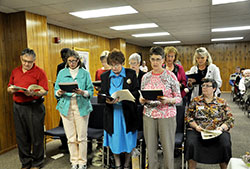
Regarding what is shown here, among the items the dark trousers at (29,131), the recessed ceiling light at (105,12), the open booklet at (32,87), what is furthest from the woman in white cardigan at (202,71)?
the dark trousers at (29,131)

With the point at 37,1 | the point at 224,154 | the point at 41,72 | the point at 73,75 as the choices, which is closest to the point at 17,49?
the point at 37,1

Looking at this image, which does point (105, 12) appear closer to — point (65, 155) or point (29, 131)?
point (29, 131)

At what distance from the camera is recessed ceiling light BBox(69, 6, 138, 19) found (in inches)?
161

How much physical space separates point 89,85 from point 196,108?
151cm

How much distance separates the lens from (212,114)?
2.72m

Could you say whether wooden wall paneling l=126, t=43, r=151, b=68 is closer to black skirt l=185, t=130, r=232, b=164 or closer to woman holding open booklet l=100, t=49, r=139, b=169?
woman holding open booklet l=100, t=49, r=139, b=169

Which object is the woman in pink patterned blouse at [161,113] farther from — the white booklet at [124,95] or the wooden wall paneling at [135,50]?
the wooden wall paneling at [135,50]

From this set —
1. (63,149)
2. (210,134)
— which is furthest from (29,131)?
(210,134)

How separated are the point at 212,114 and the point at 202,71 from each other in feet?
2.69

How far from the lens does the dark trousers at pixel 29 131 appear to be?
301cm

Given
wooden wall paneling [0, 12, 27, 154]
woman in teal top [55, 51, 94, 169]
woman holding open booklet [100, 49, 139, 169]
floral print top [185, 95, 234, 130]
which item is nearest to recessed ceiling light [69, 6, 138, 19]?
wooden wall paneling [0, 12, 27, 154]

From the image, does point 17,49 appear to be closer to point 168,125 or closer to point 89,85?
point 89,85

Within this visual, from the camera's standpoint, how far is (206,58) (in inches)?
129

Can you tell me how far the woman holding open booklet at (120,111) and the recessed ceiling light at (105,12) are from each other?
1796 millimetres
